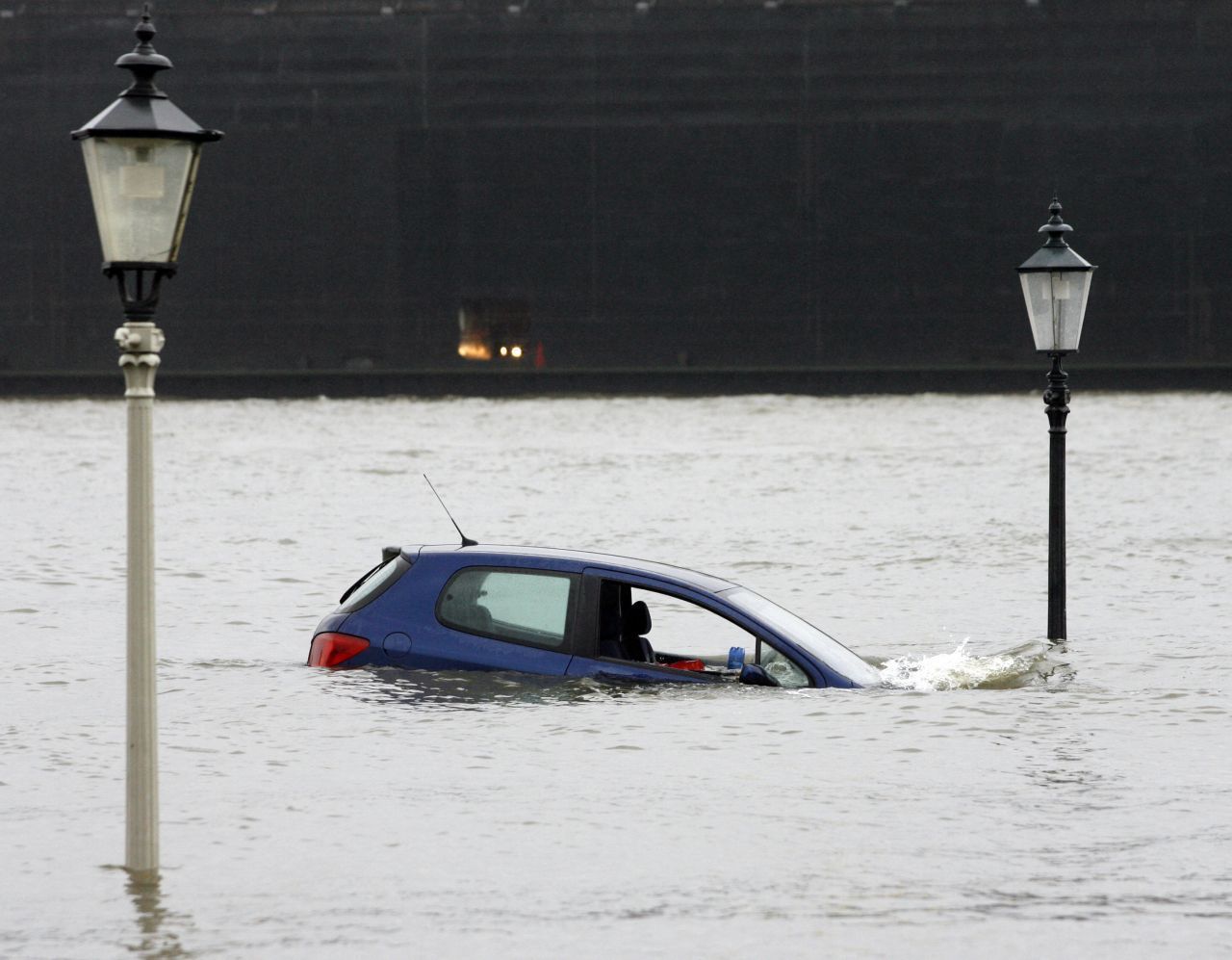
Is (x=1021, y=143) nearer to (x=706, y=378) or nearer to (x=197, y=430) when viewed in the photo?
(x=706, y=378)

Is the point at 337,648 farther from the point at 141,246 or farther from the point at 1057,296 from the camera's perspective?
the point at 1057,296

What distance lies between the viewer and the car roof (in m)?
9.72

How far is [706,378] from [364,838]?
45379 mm

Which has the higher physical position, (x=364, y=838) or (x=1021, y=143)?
(x=1021, y=143)

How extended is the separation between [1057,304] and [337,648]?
5.76 meters

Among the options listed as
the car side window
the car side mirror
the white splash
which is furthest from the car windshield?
the car side window

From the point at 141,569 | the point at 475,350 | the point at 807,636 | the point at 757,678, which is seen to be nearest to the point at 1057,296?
the point at 807,636

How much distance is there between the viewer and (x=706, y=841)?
26.7 feet

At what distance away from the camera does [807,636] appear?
10289mm

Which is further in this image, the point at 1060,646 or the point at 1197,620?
the point at 1197,620

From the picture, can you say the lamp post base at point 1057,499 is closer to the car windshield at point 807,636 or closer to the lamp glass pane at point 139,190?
the car windshield at point 807,636

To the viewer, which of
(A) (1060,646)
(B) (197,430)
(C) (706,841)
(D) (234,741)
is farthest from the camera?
(B) (197,430)

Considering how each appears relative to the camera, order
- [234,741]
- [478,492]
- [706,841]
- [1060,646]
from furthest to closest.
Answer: [478,492] → [1060,646] → [234,741] → [706,841]

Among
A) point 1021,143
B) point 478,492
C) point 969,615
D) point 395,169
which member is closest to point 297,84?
point 395,169
